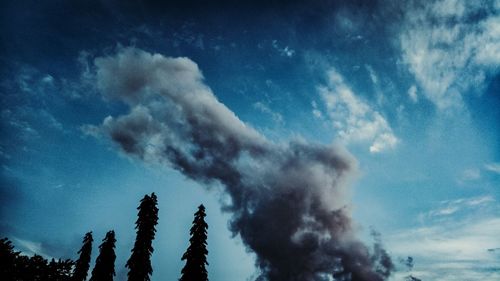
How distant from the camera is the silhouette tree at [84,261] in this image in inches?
1871

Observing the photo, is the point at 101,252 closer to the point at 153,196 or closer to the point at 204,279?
the point at 153,196

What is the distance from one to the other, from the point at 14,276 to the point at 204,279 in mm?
21308

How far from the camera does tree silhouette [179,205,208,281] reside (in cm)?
3862

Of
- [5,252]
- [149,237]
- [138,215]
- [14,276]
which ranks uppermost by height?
[138,215]

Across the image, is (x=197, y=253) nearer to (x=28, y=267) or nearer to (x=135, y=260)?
(x=135, y=260)

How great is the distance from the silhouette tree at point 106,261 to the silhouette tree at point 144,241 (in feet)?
18.8

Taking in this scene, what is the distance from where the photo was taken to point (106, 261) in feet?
142

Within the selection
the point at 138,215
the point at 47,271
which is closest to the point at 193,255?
the point at 138,215

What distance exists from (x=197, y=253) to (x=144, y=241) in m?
6.69

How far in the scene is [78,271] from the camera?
47594 millimetres

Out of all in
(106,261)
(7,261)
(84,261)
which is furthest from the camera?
(84,261)

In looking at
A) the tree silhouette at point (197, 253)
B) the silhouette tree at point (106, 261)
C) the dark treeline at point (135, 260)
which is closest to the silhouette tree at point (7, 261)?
the dark treeline at point (135, 260)

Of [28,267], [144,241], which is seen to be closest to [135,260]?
[144,241]

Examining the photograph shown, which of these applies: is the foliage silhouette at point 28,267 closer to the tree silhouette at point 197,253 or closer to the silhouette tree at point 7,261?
the silhouette tree at point 7,261
